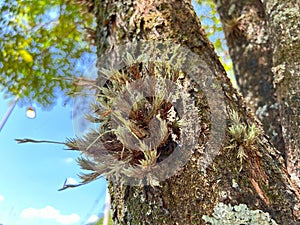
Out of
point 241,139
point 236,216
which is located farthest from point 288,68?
point 236,216

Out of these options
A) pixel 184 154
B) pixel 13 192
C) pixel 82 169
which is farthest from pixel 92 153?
pixel 13 192

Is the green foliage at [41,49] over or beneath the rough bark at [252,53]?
over

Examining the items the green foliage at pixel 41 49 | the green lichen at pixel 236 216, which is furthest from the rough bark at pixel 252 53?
the green foliage at pixel 41 49

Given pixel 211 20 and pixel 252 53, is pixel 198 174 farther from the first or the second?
pixel 211 20

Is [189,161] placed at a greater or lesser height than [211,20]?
lesser

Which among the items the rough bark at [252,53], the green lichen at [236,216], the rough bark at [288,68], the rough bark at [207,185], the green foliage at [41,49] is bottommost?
the green lichen at [236,216]

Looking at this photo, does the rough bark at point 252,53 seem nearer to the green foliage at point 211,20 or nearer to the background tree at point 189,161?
the background tree at point 189,161

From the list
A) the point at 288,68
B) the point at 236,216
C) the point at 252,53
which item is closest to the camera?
the point at 236,216

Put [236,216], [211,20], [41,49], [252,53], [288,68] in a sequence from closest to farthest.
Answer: [236,216] → [288,68] → [252,53] → [41,49] → [211,20]

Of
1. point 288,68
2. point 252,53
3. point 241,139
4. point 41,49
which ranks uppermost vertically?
point 41,49
